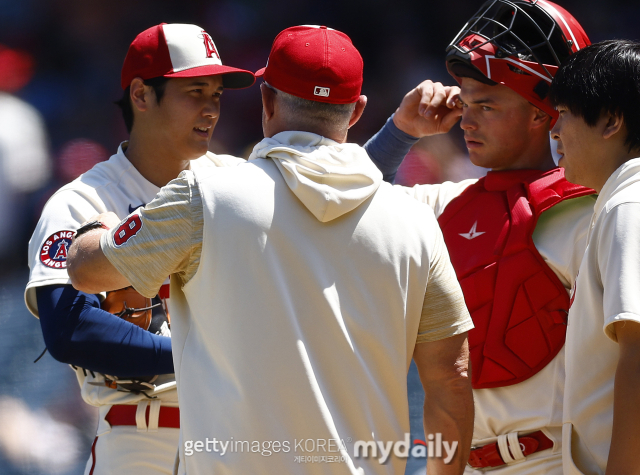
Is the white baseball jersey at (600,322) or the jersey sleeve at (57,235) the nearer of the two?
the white baseball jersey at (600,322)

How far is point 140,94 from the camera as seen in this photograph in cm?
225

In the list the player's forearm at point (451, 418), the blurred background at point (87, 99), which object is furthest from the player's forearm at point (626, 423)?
the blurred background at point (87, 99)

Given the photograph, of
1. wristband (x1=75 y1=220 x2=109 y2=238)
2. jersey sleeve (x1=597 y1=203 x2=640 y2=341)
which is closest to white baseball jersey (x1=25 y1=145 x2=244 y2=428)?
wristband (x1=75 y1=220 x2=109 y2=238)

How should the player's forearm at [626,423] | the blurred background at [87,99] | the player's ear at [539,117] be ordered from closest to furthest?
the player's forearm at [626,423] < the player's ear at [539,117] < the blurred background at [87,99]

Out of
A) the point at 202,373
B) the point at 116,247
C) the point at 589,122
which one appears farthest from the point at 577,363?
the point at 116,247

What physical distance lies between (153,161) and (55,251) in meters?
0.48

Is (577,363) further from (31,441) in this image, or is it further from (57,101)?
(57,101)

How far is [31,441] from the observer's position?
3.06 m

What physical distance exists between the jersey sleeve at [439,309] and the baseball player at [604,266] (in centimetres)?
25

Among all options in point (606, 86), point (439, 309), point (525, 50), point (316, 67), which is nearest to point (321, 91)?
point (316, 67)

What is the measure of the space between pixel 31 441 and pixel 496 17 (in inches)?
104

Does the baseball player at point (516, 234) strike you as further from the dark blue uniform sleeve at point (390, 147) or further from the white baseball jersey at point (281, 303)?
the white baseball jersey at point (281, 303)

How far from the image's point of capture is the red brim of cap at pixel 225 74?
2.16m

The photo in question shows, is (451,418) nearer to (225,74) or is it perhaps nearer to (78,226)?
(78,226)
